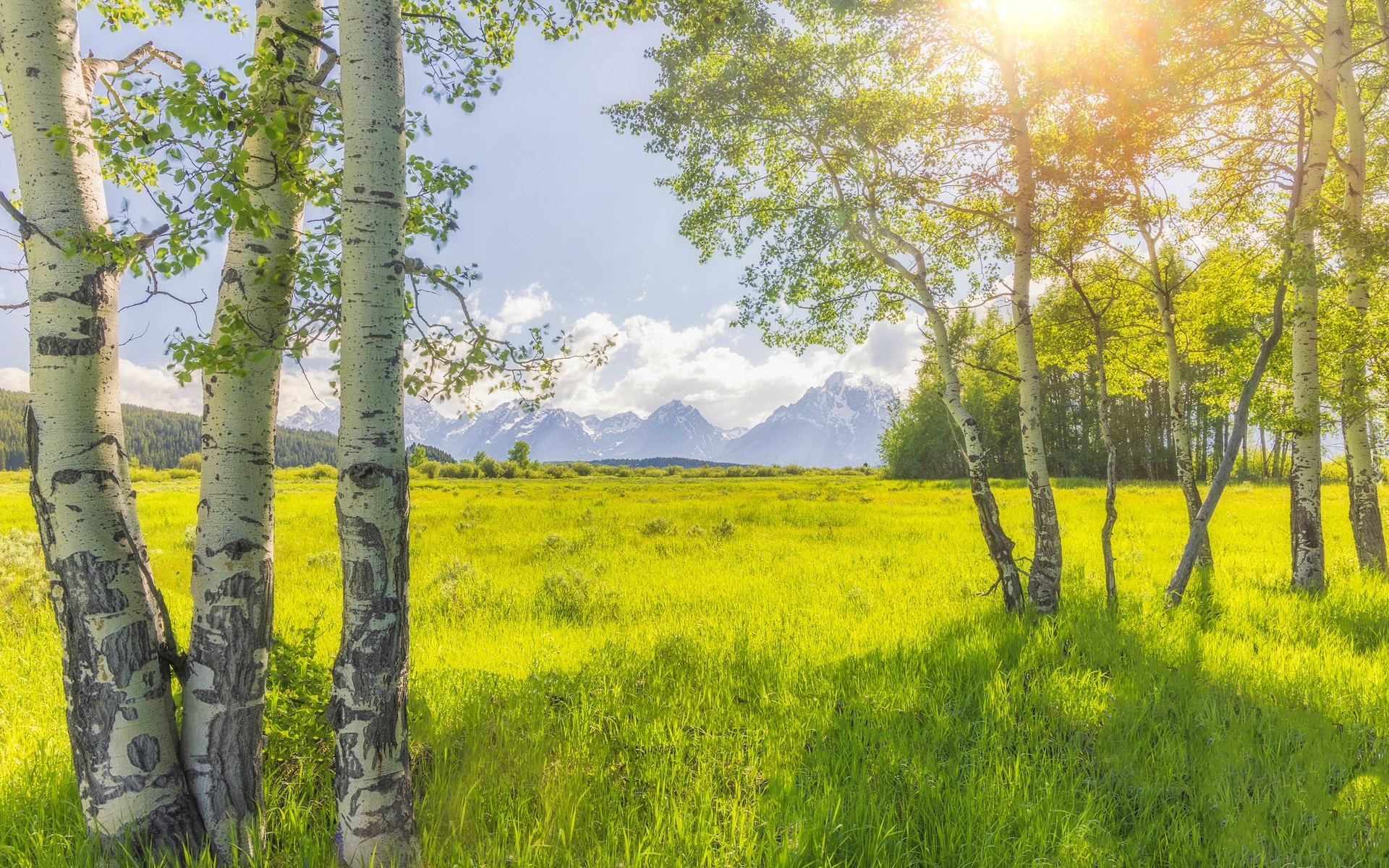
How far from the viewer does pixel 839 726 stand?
4.75 metres

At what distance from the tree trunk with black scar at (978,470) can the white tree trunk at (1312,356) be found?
511 cm

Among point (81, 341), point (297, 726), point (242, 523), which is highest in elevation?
point (81, 341)

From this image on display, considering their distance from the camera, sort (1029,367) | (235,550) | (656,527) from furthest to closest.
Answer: (656,527) < (1029,367) < (235,550)

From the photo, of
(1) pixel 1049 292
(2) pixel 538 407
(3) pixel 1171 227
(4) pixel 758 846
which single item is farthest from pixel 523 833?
(3) pixel 1171 227

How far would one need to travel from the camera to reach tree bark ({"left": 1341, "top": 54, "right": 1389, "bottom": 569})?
8.33 meters

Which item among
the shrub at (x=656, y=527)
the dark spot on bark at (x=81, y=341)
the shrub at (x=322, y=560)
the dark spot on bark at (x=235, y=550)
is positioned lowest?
the shrub at (x=656, y=527)

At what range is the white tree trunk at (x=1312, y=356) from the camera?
837 centimetres

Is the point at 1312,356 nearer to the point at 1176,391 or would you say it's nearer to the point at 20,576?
the point at 1176,391

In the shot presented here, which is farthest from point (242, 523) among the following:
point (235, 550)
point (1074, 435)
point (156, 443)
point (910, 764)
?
point (156, 443)

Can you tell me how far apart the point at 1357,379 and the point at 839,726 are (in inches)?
421

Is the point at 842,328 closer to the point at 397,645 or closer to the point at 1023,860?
the point at 1023,860

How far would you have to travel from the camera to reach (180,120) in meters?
2.41

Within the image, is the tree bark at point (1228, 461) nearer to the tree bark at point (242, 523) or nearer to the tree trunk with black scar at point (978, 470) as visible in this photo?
the tree trunk with black scar at point (978, 470)

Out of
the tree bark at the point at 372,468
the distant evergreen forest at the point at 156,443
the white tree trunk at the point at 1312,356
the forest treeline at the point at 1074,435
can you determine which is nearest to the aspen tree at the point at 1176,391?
the white tree trunk at the point at 1312,356
